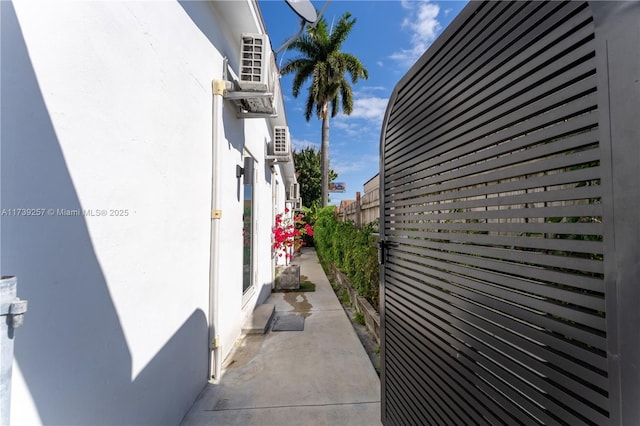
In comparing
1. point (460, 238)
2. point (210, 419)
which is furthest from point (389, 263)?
point (210, 419)

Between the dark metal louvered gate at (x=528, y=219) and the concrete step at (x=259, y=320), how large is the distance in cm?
260

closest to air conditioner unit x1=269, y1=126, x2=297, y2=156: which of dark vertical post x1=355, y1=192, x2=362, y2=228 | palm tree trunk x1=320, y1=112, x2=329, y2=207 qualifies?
dark vertical post x1=355, y1=192, x2=362, y2=228

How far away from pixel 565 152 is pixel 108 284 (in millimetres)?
2018

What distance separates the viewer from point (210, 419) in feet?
7.11

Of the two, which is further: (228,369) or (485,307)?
(228,369)

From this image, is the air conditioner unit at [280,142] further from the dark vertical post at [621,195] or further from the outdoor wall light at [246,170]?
the dark vertical post at [621,195]

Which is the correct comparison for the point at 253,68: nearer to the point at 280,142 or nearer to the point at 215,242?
the point at 215,242

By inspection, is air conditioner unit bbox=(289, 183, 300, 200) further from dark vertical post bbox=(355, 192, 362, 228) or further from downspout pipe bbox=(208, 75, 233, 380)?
downspout pipe bbox=(208, 75, 233, 380)

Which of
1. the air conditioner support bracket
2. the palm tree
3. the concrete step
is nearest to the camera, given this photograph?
the concrete step

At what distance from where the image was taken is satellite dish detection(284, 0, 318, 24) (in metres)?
2.92

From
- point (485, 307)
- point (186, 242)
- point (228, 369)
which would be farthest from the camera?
point (228, 369)

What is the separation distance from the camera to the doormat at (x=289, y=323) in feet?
13.0

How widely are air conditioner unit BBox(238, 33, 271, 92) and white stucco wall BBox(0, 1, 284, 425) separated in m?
0.51

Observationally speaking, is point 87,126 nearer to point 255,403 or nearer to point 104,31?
point 104,31
